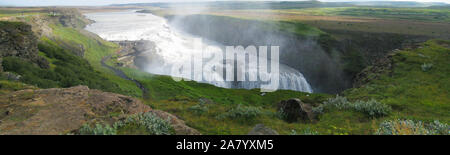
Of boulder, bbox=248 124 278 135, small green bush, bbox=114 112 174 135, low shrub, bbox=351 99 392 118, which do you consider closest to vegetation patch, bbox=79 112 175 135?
small green bush, bbox=114 112 174 135

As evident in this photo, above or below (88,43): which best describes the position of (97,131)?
below

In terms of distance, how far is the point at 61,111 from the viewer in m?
9.18

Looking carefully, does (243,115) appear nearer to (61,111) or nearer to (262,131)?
(262,131)

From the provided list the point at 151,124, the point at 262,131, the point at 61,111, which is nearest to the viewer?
the point at 262,131

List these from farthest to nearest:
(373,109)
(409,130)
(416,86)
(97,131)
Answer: (416,86)
(373,109)
(409,130)
(97,131)

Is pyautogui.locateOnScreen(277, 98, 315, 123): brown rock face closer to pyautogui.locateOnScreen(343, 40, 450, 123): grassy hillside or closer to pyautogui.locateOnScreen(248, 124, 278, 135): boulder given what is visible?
pyautogui.locateOnScreen(343, 40, 450, 123): grassy hillside

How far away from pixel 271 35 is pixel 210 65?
3048 centimetres

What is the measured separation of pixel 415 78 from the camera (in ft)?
82.7

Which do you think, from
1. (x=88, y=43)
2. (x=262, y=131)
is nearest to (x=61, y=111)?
(x=262, y=131)

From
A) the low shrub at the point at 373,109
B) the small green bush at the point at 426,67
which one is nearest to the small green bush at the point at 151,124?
the low shrub at the point at 373,109

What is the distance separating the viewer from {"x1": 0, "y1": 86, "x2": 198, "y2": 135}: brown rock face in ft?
25.9

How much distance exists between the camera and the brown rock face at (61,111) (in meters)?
7.89
